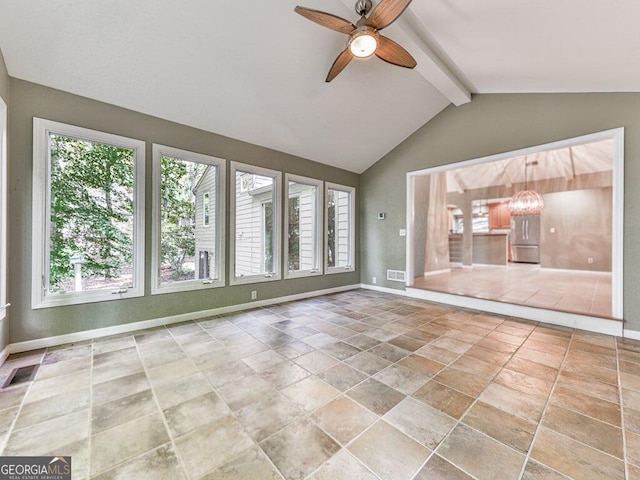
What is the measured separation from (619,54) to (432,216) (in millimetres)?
4927

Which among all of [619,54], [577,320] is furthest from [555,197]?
[619,54]

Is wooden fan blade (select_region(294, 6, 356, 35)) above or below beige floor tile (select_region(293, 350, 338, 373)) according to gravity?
above

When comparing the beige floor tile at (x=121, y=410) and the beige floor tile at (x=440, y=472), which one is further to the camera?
the beige floor tile at (x=121, y=410)

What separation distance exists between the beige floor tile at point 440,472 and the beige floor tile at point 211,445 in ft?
3.00

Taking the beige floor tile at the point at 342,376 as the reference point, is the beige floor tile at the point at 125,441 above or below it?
below

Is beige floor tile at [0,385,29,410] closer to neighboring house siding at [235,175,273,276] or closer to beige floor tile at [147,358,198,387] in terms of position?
beige floor tile at [147,358,198,387]

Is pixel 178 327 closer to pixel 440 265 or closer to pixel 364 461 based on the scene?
pixel 364 461

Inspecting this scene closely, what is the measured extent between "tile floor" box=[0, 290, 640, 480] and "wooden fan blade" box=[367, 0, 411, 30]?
118 inches

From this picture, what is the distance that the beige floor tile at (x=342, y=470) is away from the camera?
4.17 ft

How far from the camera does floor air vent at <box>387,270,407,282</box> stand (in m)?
5.29

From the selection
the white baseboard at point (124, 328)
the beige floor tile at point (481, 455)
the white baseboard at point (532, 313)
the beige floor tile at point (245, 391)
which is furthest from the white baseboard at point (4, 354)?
the white baseboard at point (532, 313)

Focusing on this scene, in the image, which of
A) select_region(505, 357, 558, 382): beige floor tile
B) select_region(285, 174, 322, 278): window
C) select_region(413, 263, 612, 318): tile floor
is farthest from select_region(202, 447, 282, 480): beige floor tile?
select_region(413, 263, 612, 318): tile floor

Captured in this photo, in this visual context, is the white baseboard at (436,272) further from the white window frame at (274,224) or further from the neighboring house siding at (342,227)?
the white window frame at (274,224)

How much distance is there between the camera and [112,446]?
4.80 feet
